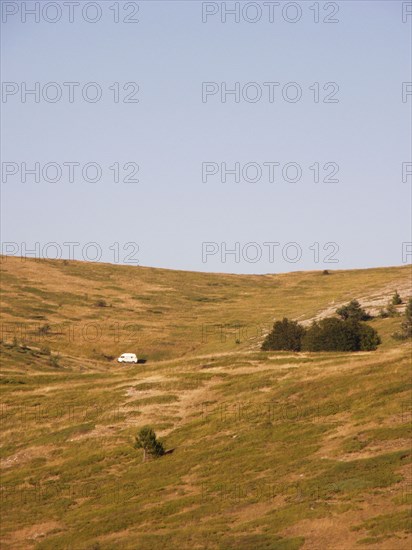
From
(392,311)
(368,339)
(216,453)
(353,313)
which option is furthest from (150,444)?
(353,313)

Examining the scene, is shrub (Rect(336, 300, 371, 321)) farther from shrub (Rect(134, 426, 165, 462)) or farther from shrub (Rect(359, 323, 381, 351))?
shrub (Rect(134, 426, 165, 462))

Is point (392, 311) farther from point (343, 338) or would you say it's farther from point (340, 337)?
point (343, 338)

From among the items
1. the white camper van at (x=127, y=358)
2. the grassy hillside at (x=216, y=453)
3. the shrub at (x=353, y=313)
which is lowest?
the grassy hillside at (x=216, y=453)

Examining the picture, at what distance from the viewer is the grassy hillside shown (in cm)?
4791

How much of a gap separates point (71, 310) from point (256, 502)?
12099 cm

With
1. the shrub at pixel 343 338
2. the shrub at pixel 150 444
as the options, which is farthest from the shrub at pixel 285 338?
the shrub at pixel 150 444

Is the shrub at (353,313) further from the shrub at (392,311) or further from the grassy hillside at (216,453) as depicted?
the grassy hillside at (216,453)

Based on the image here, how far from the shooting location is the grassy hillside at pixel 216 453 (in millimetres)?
47906

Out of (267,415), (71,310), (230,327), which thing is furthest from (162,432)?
(71,310)

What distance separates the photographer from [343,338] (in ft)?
320

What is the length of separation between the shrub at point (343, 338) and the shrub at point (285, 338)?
448 centimetres

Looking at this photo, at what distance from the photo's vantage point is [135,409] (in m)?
78.1

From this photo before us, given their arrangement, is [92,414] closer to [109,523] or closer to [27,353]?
[109,523]

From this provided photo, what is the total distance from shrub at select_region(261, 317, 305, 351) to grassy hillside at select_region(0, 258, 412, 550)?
8.94 metres
